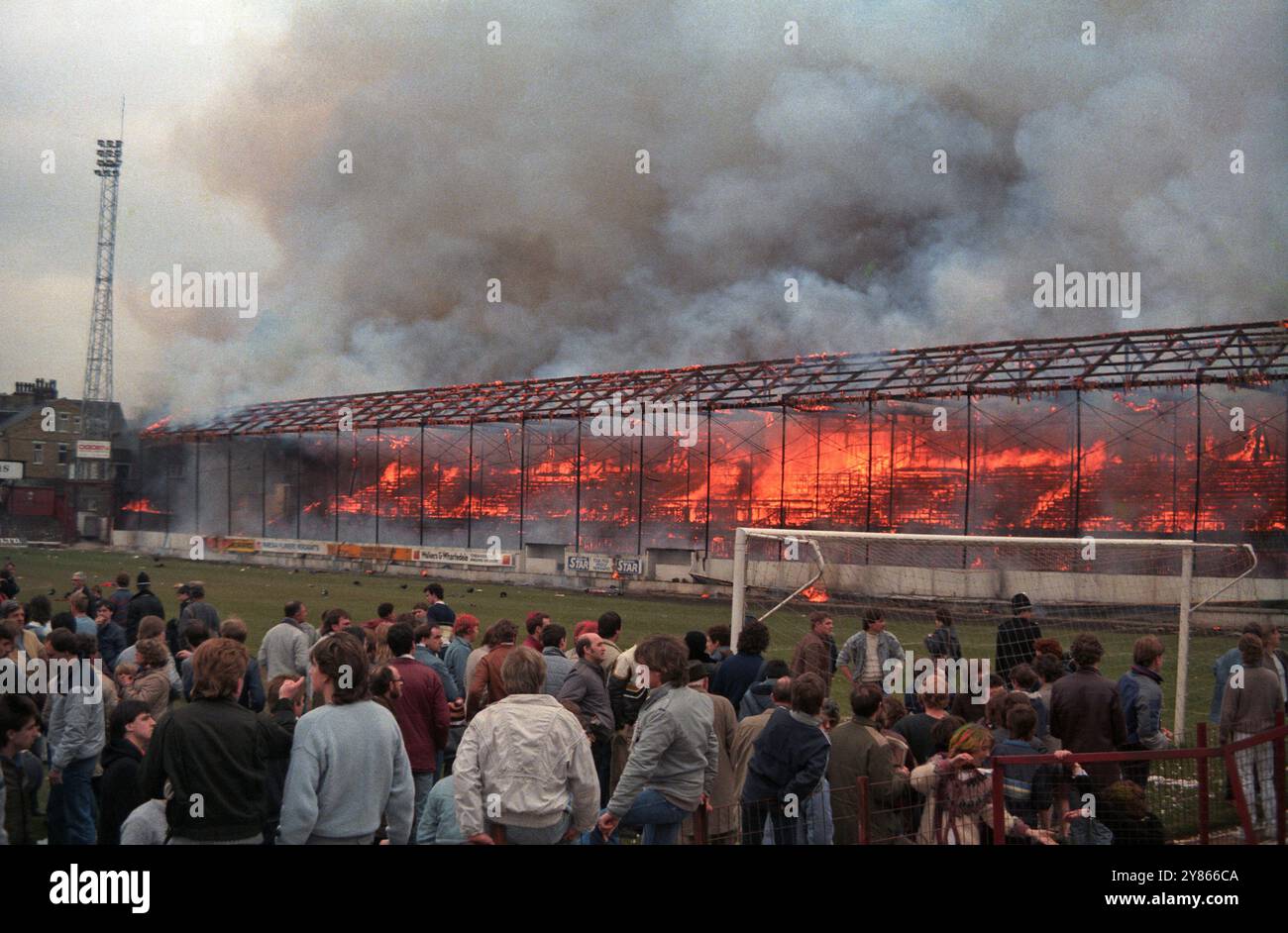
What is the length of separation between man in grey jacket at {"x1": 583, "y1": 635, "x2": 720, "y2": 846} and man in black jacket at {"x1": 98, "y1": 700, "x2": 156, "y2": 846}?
2.52 metres

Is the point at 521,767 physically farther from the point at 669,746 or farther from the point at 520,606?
the point at 520,606

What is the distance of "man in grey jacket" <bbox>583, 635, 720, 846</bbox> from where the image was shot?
607cm

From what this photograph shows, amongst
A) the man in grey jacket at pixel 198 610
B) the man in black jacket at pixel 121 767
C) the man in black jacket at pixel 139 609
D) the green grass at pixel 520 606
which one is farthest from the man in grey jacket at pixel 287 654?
the green grass at pixel 520 606

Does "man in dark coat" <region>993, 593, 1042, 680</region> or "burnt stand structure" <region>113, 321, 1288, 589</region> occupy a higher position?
"burnt stand structure" <region>113, 321, 1288, 589</region>

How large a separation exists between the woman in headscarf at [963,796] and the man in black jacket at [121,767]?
4.25 metres

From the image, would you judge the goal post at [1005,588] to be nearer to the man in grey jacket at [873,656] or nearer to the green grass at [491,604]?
the green grass at [491,604]

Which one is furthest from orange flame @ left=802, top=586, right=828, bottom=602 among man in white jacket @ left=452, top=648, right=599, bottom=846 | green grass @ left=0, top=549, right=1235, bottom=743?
man in white jacket @ left=452, top=648, right=599, bottom=846

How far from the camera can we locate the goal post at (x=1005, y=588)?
2266 centimetres

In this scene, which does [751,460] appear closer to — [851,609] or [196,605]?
[851,609]

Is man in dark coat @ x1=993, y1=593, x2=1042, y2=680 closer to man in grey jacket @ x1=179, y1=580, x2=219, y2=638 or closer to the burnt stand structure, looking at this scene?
man in grey jacket @ x1=179, y1=580, x2=219, y2=638

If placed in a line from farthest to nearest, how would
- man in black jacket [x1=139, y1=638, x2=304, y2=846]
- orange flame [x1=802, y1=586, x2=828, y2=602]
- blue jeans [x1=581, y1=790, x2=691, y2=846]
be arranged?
orange flame [x1=802, y1=586, x2=828, y2=602] < blue jeans [x1=581, y1=790, x2=691, y2=846] < man in black jacket [x1=139, y1=638, x2=304, y2=846]

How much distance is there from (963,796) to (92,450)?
236ft

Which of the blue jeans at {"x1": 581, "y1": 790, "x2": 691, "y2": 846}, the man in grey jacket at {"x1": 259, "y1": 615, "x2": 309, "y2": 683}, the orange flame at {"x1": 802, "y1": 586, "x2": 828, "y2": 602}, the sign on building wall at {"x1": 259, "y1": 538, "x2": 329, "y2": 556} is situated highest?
the sign on building wall at {"x1": 259, "y1": 538, "x2": 329, "y2": 556}
